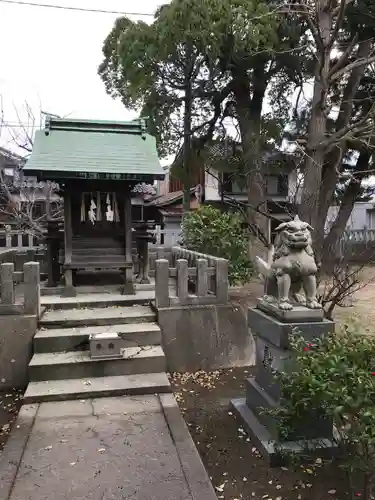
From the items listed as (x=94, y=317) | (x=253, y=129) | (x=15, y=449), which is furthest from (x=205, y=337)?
(x=253, y=129)

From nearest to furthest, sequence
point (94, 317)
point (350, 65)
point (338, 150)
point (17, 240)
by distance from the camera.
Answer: point (94, 317)
point (350, 65)
point (17, 240)
point (338, 150)

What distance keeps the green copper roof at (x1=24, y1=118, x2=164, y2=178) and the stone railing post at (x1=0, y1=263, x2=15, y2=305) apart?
1.81m

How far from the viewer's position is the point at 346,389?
7.81 ft

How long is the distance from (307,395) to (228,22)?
10.5m

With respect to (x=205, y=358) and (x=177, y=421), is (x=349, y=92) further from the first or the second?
(x=177, y=421)

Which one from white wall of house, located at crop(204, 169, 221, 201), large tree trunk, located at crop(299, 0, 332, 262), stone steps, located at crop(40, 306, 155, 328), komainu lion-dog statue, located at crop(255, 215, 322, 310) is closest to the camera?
komainu lion-dog statue, located at crop(255, 215, 322, 310)

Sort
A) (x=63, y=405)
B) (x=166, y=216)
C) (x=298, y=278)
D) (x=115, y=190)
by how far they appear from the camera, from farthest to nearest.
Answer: (x=166, y=216), (x=115, y=190), (x=63, y=405), (x=298, y=278)

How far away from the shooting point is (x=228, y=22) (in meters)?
10.6

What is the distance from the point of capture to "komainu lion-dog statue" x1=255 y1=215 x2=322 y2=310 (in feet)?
12.2

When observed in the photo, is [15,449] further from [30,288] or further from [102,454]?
[30,288]

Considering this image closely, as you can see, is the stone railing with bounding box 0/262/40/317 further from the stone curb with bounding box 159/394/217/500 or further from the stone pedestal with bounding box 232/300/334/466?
the stone pedestal with bounding box 232/300/334/466

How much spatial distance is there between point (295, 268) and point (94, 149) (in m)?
4.83

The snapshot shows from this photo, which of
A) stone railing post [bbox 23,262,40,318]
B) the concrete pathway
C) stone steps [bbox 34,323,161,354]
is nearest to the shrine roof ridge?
stone railing post [bbox 23,262,40,318]

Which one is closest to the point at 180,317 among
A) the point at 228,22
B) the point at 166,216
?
the point at 228,22
